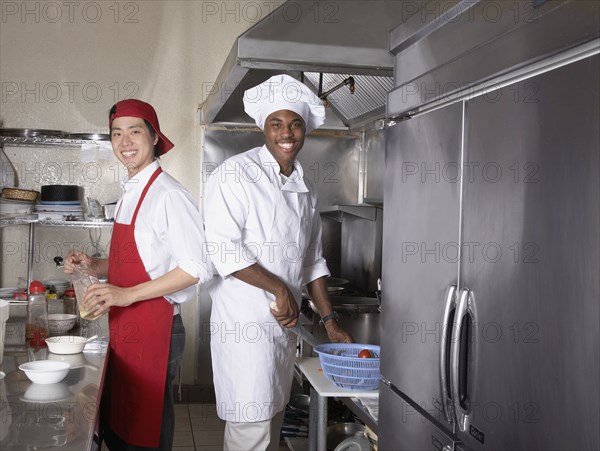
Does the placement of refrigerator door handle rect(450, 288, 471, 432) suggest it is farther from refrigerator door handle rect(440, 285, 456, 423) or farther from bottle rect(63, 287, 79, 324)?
bottle rect(63, 287, 79, 324)

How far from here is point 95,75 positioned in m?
4.82

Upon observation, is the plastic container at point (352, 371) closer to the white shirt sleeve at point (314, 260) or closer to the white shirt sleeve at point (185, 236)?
the white shirt sleeve at point (185, 236)

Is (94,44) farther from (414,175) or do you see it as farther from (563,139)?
(563,139)

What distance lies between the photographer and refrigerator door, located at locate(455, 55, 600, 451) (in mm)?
1058

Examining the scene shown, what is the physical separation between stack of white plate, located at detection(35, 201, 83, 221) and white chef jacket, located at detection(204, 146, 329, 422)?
6.90 ft

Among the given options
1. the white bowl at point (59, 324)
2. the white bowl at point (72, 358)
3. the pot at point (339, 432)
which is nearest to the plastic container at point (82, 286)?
the white bowl at point (72, 358)

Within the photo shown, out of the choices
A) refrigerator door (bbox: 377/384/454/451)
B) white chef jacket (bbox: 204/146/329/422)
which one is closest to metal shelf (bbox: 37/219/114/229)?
white chef jacket (bbox: 204/146/329/422)

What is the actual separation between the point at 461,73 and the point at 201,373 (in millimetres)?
3909

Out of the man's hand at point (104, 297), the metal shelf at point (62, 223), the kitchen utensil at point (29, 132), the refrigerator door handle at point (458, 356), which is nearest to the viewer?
the refrigerator door handle at point (458, 356)

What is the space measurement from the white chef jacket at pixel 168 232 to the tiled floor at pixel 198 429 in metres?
1.87

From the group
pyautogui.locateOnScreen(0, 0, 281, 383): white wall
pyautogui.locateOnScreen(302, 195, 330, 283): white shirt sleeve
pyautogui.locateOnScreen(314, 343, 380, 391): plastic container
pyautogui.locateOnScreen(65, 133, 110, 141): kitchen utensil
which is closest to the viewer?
pyautogui.locateOnScreen(314, 343, 380, 391): plastic container

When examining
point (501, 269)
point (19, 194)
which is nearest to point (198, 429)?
point (19, 194)

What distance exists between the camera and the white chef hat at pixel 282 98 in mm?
2664

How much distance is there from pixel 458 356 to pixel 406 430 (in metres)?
0.41
